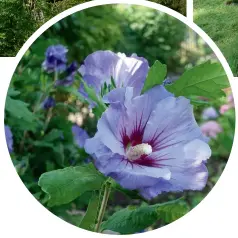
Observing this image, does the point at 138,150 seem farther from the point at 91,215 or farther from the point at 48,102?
the point at 48,102

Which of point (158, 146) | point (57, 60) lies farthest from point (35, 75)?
point (158, 146)

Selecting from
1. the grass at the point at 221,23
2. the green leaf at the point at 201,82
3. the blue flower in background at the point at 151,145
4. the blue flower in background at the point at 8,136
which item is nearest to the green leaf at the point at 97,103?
the blue flower in background at the point at 151,145

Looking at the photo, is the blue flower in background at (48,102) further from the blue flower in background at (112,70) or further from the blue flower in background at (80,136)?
the blue flower in background at (112,70)

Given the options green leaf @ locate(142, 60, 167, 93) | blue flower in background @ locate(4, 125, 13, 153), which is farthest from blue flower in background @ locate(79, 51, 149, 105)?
blue flower in background @ locate(4, 125, 13, 153)

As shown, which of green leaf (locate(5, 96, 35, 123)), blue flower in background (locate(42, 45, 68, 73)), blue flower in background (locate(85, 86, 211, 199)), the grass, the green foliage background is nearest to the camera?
blue flower in background (locate(85, 86, 211, 199))

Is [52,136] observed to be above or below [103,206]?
above

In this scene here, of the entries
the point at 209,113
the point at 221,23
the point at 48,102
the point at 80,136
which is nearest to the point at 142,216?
the point at 80,136

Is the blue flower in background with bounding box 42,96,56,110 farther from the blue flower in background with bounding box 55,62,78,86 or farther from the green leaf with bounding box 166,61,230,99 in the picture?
the green leaf with bounding box 166,61,230,99
